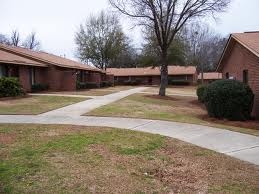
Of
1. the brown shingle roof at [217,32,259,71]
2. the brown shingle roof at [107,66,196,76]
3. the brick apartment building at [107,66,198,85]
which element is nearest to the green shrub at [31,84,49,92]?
the brown shingle roof at [217,32,259,71]

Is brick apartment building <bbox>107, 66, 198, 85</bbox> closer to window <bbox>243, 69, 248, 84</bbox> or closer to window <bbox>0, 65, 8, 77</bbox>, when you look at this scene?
window <bbox>0, 65, 8, 77</bbox>

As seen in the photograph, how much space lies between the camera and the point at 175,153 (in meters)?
9.12

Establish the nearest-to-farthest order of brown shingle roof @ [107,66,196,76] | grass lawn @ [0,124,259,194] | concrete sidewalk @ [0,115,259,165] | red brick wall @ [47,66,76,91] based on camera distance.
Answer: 1. grass lawn @ [0,124,259,194]
2. concrete sidewalk @ [0,115,259,165]
3. red brick wall @ [47,66,76,91]
4. brown shingle roof @ [107,66,196,76]

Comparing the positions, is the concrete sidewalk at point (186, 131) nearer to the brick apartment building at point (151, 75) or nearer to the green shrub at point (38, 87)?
the green shrub at point (38, 87)

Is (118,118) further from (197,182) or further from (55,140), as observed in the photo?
(197,182)

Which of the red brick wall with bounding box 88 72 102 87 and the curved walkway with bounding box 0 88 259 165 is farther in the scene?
the red brick wall with bounding box 88 72 102 87

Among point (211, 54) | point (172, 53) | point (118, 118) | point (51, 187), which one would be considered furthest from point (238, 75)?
point (211, 54)

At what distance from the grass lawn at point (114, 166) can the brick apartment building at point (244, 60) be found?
9.01 metres

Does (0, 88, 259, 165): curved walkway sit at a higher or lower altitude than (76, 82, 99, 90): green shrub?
lower

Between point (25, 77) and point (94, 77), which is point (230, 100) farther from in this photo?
point (94, 77)

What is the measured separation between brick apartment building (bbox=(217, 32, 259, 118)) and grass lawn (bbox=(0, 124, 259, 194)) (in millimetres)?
9010

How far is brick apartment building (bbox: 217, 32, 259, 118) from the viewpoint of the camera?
732 inches

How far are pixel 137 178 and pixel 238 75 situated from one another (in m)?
16.1

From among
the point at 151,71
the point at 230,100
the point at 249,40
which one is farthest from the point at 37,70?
the point at 151,71
